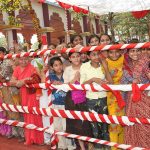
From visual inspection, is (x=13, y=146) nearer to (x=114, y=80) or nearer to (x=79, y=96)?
(x=79, y=96)

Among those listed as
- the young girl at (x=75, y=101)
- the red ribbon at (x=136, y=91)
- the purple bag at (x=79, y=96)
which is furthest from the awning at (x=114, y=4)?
the red ribbon at (x=136, y=91)

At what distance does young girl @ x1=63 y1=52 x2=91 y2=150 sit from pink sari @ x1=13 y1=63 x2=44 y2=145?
742 millimetres

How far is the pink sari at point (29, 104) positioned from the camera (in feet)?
16.5

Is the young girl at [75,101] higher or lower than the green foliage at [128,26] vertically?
lower

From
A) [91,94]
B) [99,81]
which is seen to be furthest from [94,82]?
[91,94]

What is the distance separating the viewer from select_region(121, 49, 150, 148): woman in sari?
148 inches

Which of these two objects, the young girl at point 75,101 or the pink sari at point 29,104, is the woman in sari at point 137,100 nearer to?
the young girl at point 75,101

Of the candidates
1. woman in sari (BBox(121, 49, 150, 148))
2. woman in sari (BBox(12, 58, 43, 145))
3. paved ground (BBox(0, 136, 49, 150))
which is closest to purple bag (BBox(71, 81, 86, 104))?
woman in sari (BBox(121, 49, 150, 148))

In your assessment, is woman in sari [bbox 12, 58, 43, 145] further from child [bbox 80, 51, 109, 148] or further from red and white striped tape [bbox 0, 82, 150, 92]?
child [bbox 80, 51, 109, 148]

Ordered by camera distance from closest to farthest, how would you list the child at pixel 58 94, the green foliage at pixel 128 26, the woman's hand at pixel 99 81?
the woman's hand at pixel 99 81 → the child at pixel 58 94 → the green foliage at pixel 128 26

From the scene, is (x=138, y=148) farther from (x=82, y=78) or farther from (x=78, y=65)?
(x=78, y=65)

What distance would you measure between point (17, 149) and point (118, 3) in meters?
4.78

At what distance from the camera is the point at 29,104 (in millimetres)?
5043

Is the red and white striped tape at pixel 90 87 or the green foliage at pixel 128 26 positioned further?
the green foliage at pixel 128 26
